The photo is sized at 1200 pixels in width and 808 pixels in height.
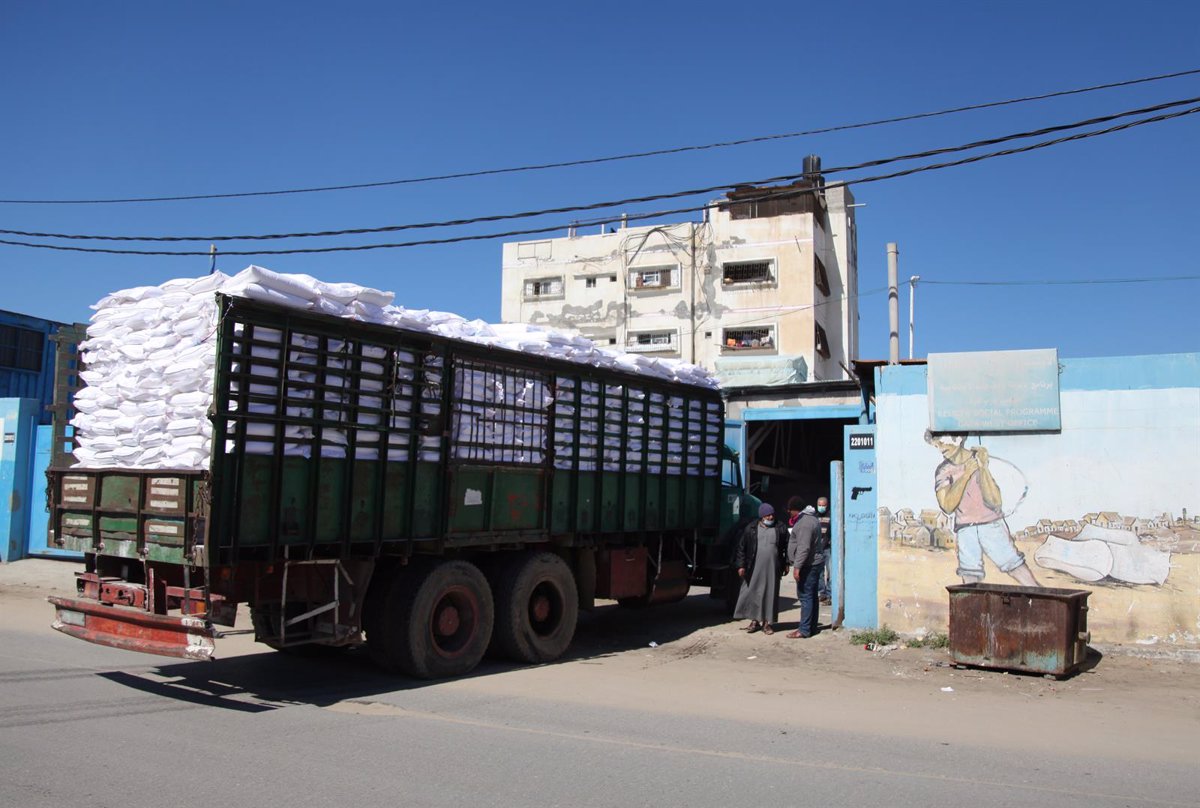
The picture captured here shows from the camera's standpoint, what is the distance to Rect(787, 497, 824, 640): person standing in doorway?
11.8 meters

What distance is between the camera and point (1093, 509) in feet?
34.9

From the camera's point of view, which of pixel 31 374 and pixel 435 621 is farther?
pixel 31 374

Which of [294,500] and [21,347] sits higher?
[21,347]

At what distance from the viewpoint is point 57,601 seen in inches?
322

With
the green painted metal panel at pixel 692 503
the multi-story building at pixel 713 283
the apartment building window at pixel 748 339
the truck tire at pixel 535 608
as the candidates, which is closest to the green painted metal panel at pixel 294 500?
the truck tire at pixel 535 608

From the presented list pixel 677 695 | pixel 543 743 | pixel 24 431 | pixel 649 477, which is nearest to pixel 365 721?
pixel 543 743

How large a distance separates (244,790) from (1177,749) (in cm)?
624

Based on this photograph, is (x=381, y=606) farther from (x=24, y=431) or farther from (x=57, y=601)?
(x=24, y=431)

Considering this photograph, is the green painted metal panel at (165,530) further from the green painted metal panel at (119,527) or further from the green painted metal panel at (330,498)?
the green painted metal panel at (330,498)

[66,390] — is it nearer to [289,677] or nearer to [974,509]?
[289,677]

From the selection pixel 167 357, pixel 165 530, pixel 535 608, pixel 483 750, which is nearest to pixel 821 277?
pixel 535 608

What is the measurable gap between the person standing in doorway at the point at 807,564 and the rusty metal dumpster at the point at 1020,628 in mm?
2218

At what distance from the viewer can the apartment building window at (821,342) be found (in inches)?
1762

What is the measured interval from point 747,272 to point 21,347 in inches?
1165
